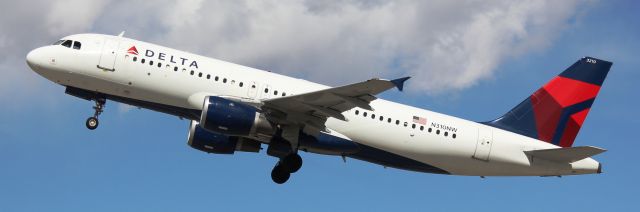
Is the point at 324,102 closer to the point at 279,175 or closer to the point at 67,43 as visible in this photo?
the point at 279,175

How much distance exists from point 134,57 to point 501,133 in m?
15.3

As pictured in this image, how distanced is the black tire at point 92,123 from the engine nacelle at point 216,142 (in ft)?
12.8

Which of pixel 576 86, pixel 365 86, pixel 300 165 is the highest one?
pixel 576 86

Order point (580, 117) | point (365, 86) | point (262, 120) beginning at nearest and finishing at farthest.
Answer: point (365, 86), point (262, 120), point (580, 117)

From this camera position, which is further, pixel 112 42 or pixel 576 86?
pixel 576 86

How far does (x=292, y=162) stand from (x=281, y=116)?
8.39ft

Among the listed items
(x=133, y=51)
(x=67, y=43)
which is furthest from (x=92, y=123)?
(x=133, y=51)

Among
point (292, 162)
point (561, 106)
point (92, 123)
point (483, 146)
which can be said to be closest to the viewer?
point (92, 123)

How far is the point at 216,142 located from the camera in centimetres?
3656

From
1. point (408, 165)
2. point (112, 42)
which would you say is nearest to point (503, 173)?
point (408, 165)

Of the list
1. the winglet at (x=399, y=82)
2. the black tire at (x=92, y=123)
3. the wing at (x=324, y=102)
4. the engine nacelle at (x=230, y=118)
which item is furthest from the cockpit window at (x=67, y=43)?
the winglet at (x=399, y=82)

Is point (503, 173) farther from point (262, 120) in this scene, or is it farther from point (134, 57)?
point (134, 57)

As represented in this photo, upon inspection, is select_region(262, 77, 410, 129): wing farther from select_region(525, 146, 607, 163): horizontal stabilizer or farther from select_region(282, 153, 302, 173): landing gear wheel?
select_region(525, 146, 607, 163): horizontal stabilizer

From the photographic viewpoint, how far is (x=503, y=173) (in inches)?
1458
